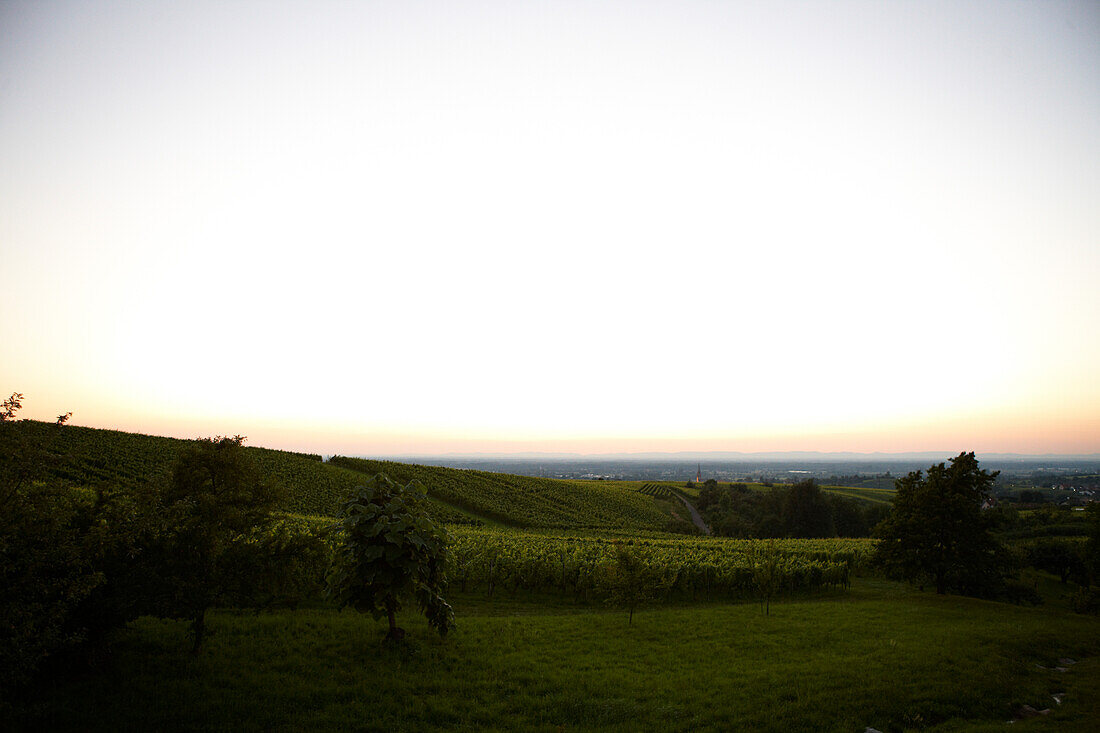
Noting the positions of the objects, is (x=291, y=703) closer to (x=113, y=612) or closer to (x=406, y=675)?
(x=406, y=675)

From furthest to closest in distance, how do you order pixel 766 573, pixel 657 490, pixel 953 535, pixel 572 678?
pixel 657 490 → pixel 953 535 → pixel 766 573 → pixel 572 678

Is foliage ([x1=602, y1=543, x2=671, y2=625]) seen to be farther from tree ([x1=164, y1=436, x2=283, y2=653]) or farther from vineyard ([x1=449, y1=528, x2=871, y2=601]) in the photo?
tree ([x1=164, y1=436, x2=283, y2=653])

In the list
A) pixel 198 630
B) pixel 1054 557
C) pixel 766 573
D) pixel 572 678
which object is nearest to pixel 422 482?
pixel 766 573

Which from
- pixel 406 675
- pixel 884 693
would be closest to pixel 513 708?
pixel 406 675

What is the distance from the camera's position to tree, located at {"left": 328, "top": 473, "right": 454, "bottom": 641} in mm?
12844

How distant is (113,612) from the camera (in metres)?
10.1

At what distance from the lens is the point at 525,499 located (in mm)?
68812

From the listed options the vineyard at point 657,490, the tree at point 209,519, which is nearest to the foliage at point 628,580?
the tree at point 209,519

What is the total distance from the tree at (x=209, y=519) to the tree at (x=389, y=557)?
220 cm

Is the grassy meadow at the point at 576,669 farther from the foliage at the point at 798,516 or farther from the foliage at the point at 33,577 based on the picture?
the foliage at the point at 798,516

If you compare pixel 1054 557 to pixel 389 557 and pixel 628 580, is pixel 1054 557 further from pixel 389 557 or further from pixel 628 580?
pixel 389 557

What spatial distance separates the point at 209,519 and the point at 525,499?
196 feet

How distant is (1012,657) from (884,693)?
6954mm

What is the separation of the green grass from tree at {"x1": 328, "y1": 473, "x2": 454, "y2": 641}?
5.09 feet
